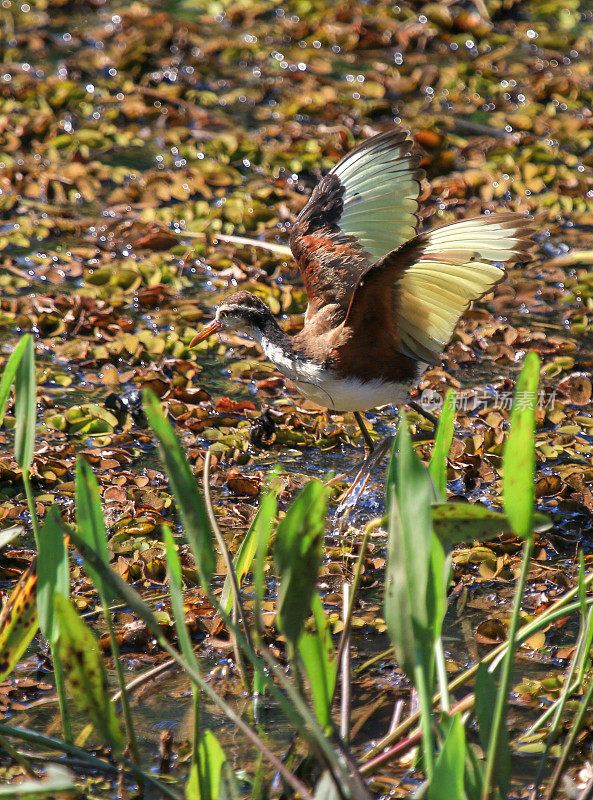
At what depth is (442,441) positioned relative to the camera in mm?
2297

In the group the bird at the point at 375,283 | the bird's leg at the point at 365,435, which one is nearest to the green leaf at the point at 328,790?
the bird at the point at 375,283

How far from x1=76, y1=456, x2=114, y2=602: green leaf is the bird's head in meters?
1.85

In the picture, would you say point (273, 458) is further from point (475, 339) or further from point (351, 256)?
point (475, 339)

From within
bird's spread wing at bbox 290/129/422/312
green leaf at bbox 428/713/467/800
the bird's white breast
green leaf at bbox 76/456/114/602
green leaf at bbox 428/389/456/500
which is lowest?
green leaf at bbox 428/713/467/800

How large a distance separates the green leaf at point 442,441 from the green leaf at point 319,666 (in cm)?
46

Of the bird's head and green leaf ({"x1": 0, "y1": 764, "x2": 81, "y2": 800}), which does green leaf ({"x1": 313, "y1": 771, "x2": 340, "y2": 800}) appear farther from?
the bird's head

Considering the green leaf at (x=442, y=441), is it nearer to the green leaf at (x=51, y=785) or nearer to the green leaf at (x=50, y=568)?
the green leaf at (x=50, y=568)

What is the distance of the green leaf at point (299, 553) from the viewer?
6.43ft

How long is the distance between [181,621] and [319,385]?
70.6 inches

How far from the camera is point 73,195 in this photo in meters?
6.27

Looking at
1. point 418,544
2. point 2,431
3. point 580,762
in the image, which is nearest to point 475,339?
point 2,431

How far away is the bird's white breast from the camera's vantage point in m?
3.78

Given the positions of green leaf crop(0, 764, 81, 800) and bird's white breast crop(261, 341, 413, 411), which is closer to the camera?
green leaf crop(0, 764, 81, 800)

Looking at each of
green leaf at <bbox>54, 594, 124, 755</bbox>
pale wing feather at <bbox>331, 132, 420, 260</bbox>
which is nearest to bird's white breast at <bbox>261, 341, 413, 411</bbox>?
pale wing feather at <bbox>331, 132, 420, 260</bbox>
